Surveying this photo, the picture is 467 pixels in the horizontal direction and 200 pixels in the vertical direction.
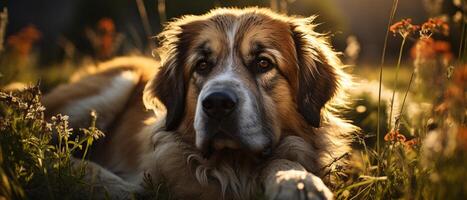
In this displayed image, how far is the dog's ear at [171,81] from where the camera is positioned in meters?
4.22

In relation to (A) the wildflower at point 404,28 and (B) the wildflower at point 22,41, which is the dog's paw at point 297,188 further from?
(B) the wildflower at point 22,41

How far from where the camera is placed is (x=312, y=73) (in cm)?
413

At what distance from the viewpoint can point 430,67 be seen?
3.63 metres

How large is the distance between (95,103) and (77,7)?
8153mm

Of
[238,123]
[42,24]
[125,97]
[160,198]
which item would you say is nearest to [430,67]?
[238,123]

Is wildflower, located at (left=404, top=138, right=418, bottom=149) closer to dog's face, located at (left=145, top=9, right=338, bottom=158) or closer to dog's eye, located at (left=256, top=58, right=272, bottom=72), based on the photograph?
dog's face, located at (left=145, top=9, right=338, bottom=158)

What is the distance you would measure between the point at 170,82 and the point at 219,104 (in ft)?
3.35

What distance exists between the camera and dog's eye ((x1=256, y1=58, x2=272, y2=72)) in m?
3.93

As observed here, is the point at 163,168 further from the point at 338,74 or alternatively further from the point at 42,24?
the point at 42,24

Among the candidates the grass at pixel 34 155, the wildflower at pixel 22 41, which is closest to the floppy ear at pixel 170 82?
the grass at pixel 34 155

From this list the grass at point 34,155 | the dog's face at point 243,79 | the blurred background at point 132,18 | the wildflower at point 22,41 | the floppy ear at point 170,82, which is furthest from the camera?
the blurred background at point 132,18

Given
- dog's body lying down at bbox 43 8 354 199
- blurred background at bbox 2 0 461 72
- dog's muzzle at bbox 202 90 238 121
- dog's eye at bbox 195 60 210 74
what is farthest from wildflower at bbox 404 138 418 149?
blurred background at bbox 2 0 461 72

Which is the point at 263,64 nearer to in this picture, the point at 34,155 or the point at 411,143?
the point at 411,143

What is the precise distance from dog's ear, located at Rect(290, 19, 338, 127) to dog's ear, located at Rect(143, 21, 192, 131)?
846 mm
